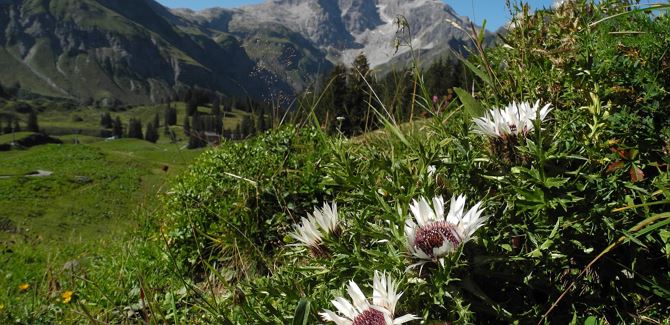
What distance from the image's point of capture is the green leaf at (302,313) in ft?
5.65

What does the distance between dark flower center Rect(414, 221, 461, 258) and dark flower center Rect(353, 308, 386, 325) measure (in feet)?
0.94

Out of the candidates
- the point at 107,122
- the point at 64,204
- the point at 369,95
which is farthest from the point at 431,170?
the point at 107,122

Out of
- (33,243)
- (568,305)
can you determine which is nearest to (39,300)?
(568,305)

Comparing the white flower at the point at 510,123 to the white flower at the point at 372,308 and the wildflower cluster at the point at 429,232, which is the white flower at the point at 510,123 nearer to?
the wildflower cluster at the point at 429,232

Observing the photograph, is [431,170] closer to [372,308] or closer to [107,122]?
[372,308]


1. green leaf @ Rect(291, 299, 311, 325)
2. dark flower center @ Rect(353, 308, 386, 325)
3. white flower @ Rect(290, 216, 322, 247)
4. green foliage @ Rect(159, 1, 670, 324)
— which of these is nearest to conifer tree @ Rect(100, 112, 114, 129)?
white flower @ Rect(290, 216, 322, 247)

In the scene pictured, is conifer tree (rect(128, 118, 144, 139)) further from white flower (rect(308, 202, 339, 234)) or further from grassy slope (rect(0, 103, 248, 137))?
white flower (rect(308, 202, 339, 234))

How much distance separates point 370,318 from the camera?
1646 mm

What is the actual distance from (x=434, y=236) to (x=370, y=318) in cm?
38

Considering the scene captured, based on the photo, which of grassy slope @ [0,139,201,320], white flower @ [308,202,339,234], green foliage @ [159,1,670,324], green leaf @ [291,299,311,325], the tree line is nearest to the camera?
green leaf @ [291,299,311,325]

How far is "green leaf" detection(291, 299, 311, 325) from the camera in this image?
1721 millimetres

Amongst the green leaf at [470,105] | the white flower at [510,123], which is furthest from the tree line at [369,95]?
the white flower at [510,123]

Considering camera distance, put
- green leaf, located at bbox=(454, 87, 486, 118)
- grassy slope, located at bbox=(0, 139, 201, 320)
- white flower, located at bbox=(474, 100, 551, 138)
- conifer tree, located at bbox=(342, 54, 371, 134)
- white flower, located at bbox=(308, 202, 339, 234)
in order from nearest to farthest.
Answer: white flower, located at bbox=(474, 100, 551, 138) < white flower, located at bbox=(308, 202, 339, 234) < green leaf, located at bbox=(454, 87, 486, 118) < conifer tree, located at bbox=(342, 54, 371, 134) < grassy slope, located at bbox=(0, 139, 201, 320)

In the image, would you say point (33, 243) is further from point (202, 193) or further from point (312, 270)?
point (312, 270)
